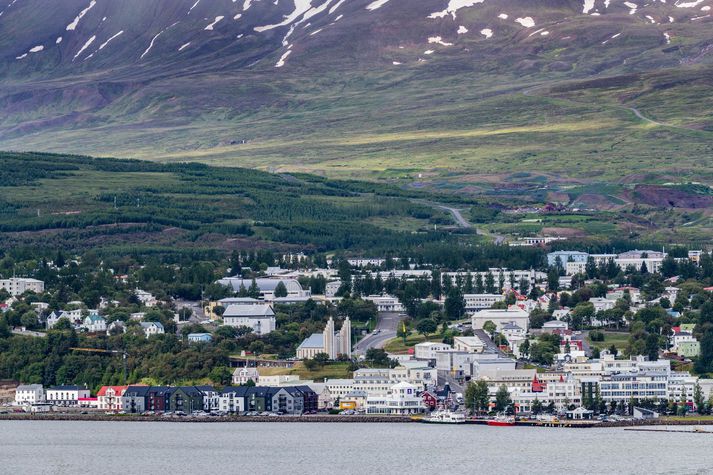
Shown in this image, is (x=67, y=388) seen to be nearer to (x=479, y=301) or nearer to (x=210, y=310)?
(x=210, y=310)

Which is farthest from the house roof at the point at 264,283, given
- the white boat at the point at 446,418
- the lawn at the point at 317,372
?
the white boat at the point at 446,418

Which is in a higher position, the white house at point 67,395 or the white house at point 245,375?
the white house at point 245,375

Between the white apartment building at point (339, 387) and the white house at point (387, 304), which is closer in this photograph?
the white apartment building at point (339, 387)

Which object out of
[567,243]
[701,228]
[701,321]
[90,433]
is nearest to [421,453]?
[90,433]

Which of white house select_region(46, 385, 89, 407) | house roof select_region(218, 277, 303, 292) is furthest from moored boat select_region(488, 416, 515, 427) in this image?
house roof select_region(218, 277, 303, 292)

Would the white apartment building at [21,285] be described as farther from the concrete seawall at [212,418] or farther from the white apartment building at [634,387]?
the white apartment building at [634,387]

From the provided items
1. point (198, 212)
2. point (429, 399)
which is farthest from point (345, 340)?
point (198, 212)
